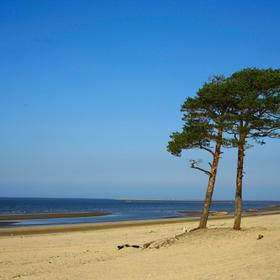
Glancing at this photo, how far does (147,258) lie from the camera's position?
17.0 m

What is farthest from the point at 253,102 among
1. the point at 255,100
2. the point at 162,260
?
the point at 162,260

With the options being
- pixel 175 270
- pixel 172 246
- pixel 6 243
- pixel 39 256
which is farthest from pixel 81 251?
pixel 175 270

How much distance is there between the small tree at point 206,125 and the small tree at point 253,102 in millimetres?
585

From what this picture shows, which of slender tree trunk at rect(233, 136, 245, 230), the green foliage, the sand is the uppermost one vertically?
the green foliage

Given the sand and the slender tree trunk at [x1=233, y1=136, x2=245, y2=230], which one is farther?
the slender tree trunk at [x1=233, y1=136, x2=245, y2=230]

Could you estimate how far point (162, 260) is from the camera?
16219 millimetres

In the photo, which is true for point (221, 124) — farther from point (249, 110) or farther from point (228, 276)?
point (228, 276)

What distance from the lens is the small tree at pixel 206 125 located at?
22.8 metres

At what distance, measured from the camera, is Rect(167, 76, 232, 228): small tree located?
2282 cm

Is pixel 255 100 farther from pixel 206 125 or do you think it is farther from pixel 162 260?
pixel 162 260

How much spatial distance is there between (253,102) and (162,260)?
9668 millimetres

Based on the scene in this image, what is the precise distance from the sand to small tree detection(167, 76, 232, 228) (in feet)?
13.1

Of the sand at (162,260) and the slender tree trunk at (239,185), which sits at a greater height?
the slender tree trunk at (239,185)

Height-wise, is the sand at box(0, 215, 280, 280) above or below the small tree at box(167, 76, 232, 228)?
below
